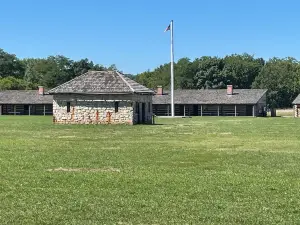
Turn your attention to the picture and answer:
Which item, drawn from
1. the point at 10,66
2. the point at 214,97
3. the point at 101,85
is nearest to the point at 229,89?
the point at 214,97

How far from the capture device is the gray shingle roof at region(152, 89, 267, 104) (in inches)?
3187

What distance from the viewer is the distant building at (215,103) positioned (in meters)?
81.0

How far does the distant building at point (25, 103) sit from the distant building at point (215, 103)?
1554 centimetres

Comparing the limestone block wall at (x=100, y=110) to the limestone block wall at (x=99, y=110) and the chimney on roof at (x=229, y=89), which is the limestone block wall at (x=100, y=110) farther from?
the chimney on roof at (x=229, y=89)

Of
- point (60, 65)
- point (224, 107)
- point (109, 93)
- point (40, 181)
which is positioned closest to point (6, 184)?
point (40, 181)

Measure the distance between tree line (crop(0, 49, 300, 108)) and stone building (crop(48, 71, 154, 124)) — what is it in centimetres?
7274

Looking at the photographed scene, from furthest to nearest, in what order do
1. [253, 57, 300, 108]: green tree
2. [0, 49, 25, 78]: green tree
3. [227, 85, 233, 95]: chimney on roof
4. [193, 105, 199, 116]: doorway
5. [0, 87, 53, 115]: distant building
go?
[0, 49, 25, 78]: green tree
[253, 57, 300, 108]: green tree
[193, 105, 199, 116]: doorway
[0, 87, 53, 115]: distant building
[227, 85, 233, 95]: chimney on roof

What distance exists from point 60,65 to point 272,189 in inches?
5043

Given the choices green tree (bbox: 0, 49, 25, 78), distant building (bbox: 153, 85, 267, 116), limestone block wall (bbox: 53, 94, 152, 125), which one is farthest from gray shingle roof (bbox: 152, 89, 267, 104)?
green tree (bbox: 0, 49, 25, 78)

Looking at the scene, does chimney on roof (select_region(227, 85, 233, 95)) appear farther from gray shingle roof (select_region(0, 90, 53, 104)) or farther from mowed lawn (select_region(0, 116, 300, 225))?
mowed lawn (select_region(0, 116, 300, 225))

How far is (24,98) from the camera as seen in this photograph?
84.7 metres

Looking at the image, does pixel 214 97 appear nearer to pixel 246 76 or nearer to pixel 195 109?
pixel 195 109

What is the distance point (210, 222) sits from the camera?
28.0 feet

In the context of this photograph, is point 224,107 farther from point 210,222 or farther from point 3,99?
point 210,222
